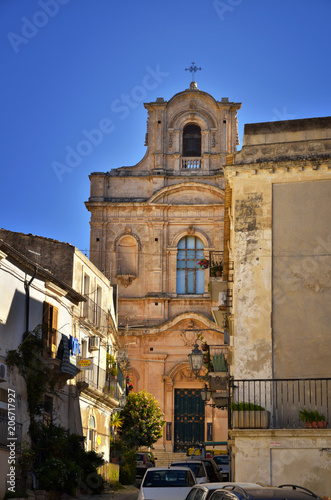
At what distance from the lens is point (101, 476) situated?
26.9 meters

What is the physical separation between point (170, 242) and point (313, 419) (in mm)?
30851

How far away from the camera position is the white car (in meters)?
16.8

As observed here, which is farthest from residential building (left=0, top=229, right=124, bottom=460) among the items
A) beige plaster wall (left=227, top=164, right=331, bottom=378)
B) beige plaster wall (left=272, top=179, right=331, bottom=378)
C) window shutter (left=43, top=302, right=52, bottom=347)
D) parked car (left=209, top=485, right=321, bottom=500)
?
parked car (left=209, top=485, right=321, bottom=500)

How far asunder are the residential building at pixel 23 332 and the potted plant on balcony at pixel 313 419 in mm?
8111

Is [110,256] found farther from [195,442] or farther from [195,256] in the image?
[195,442]

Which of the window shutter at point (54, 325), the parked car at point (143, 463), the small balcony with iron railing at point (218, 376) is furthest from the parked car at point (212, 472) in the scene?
the parked car at point (143, 463)

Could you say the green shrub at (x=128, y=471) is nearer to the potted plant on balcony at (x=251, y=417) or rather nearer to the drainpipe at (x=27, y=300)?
the drainpipe at (x=27, y=300)

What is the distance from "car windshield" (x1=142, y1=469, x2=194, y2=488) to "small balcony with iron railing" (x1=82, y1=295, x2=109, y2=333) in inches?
504

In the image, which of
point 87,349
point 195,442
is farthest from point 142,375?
point 87,349

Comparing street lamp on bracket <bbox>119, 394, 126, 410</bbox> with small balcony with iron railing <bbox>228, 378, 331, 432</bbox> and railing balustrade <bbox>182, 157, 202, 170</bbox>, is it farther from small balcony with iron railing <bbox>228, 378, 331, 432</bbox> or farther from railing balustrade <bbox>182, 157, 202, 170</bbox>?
small balcony with iron railing <bbox>228, 378, 331, 432</bbox>

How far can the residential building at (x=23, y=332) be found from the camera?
21.6m

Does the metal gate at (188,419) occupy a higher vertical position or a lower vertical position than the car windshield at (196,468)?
higher

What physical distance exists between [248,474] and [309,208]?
6.38 m

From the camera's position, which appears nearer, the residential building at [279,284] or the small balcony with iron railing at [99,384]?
the residential building at [279,284]
